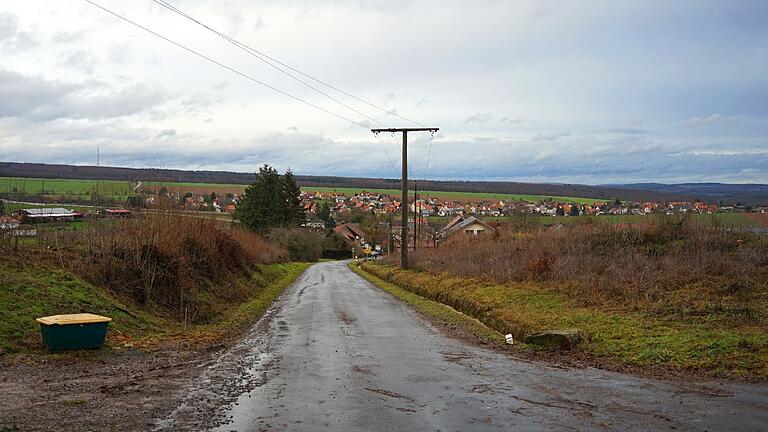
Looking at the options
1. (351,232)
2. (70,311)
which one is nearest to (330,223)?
(351,232)

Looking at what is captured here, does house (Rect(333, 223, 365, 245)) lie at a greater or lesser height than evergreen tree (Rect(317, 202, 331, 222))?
lesser

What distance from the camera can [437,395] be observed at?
9.14 meters

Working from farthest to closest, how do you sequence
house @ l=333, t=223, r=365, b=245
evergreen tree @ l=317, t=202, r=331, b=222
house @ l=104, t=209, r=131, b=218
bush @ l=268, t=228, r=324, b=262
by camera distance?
1. evergreen tree @ l=317, t=202, r=331, b=222
2. house @ l=333, t=223, r=365, b=245
3. bush @ l=268, t=228, r=324, b=262
4. house @ l=104, t=209, r=131, b=218

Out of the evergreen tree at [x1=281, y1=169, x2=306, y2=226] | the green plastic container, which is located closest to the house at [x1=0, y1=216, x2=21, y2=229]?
the green plastic container

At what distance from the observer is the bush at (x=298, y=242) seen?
277ft

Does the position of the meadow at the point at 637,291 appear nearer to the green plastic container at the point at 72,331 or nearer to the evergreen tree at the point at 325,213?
the green plastic container at the point at 72,331

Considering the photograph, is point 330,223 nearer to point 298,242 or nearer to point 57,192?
point 298,242

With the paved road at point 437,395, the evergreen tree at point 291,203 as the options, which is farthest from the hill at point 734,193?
the evergreen tree at point 291,203

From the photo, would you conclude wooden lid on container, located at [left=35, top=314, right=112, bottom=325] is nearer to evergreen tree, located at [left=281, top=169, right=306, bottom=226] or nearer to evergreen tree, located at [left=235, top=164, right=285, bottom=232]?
evergreen tree, located at [left=235, top=164, right=285, bottom=232]

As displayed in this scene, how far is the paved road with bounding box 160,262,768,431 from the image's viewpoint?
7586mm

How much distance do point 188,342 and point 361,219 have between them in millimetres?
122245

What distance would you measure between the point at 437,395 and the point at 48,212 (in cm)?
1740

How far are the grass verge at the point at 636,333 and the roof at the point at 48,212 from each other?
13.9 m

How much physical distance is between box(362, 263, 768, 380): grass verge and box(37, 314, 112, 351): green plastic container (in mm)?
8713
